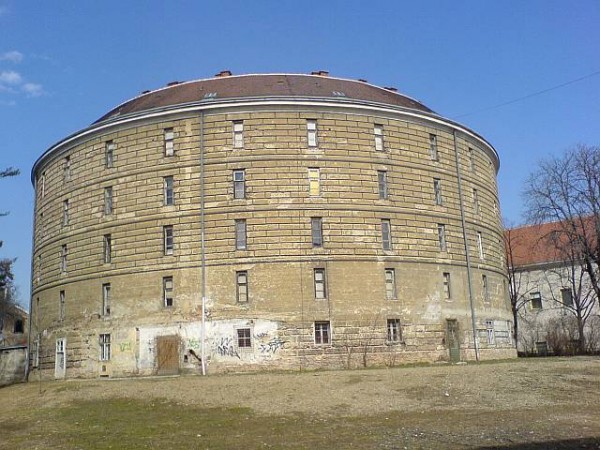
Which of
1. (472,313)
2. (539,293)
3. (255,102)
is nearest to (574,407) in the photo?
(472,313)

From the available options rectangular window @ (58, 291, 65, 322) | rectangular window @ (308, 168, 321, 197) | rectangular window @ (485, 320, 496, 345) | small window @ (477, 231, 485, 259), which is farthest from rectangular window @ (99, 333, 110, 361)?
small window @ (477, 231, 485, 259)

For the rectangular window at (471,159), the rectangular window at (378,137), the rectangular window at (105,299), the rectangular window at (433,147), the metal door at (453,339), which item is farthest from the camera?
the rectangular window at (471,159)

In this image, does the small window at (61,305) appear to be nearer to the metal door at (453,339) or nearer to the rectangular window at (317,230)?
the rectangular window at (317,230)

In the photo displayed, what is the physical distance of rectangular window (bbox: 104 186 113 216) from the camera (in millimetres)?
39484

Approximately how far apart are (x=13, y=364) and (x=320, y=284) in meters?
23.7

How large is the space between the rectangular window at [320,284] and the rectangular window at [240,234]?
4211 mm

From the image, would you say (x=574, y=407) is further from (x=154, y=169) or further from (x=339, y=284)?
(x=154, y=169)

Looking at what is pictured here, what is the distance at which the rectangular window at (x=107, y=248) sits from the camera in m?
39.0

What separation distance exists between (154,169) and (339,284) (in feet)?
40.6

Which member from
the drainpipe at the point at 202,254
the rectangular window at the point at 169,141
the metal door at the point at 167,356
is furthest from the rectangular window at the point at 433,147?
the metal door at the point at 167,356

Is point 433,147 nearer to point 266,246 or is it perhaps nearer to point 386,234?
point 386,234

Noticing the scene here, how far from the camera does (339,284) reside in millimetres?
36125

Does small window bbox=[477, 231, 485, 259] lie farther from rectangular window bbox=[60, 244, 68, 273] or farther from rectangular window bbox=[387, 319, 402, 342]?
rectangular window bbox=[60, 244, 68, 273]

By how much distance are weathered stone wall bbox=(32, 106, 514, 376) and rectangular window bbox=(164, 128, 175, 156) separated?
34 centimetres
